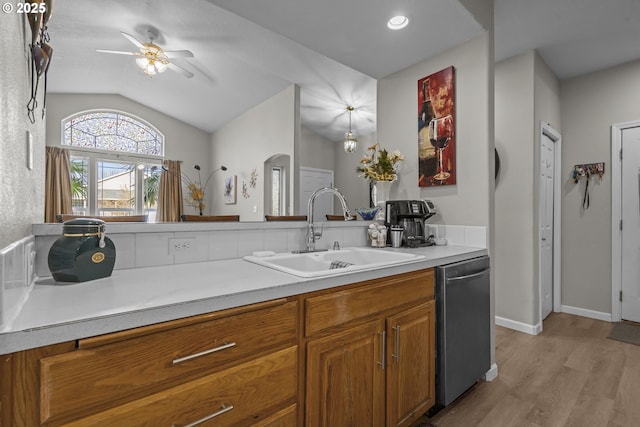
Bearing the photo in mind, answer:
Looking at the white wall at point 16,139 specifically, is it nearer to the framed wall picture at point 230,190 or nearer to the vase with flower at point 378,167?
the framed wall picture at point 230,190

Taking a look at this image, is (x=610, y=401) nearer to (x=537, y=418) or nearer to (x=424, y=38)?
(x=537, y=418)

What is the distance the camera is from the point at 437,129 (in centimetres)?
223

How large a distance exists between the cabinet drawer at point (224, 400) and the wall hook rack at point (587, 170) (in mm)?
3724

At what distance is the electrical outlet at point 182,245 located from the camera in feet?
4.41

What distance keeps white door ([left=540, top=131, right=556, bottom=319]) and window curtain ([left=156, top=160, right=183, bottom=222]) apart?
10.6ft

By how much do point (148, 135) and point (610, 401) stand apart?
9.41 feet

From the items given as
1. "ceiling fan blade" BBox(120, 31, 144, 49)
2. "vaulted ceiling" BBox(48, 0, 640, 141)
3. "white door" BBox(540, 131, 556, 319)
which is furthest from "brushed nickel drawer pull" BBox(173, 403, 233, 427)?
"white door" BBox(540, 131, 556, 319)

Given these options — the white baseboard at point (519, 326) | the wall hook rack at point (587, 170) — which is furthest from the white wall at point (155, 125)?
the wall hook rack at point (587, 170)

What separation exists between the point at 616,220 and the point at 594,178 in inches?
18.5

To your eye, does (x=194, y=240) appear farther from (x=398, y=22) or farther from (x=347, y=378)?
(x=398, y=22)

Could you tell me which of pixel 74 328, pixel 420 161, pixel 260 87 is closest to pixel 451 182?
pixel 420 161

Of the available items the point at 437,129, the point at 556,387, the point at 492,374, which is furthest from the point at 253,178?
the point at 556,387

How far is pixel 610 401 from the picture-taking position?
177cm

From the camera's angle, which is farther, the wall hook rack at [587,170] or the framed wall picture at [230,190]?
the wall hook rack at [587,170]
